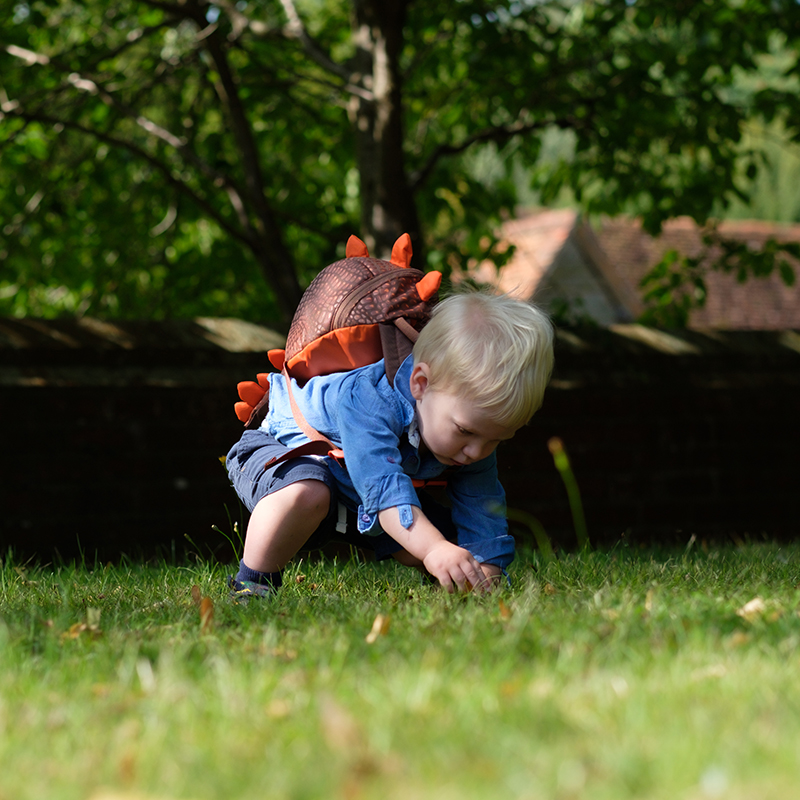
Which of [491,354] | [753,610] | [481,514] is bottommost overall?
[481,514]

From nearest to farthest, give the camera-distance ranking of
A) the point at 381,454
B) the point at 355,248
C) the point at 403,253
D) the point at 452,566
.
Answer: the point at 452,566, the point at 381,454, the point at 403,253, the point at 355,248

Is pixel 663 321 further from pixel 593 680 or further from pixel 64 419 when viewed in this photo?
pixel 593 680

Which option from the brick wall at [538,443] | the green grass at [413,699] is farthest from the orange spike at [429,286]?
the brick wall at [538,443]

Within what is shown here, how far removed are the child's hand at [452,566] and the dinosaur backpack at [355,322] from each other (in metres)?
0.51

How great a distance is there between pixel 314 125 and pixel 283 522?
5802 millimetres

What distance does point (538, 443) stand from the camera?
598 cm

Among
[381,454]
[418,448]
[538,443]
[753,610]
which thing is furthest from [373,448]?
[538,443]

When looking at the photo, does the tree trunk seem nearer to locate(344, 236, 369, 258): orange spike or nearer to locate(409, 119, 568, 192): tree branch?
locate(409, 119, 568, 192): tree branch

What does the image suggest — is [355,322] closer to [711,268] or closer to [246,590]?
[246,590]

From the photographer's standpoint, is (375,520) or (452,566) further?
(375,520)

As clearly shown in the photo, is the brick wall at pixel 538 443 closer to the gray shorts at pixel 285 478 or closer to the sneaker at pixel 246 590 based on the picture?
the gray shorts at pixel 285 478

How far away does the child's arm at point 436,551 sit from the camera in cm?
264

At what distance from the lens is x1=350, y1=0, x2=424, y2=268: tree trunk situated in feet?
19.2

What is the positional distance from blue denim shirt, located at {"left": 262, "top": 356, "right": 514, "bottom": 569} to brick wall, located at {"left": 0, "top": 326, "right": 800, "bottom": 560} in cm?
166
